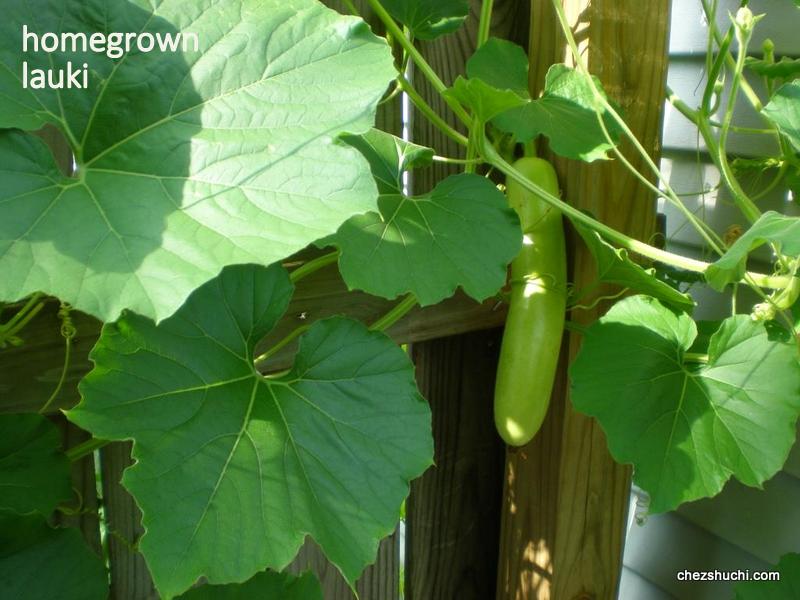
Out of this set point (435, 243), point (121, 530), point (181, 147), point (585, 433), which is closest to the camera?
point (181, 147)

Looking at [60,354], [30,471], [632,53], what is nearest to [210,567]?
[30,471]

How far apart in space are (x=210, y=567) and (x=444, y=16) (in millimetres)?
835

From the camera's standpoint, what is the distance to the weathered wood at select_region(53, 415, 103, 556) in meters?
1.18

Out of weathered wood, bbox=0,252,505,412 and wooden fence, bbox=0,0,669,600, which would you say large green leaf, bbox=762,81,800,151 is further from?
weathered wood, bbox=0,252,505,412

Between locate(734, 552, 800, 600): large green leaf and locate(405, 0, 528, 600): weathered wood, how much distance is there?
0.52 meters

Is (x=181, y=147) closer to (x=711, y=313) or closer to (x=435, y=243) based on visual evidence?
(x=435, y=243)

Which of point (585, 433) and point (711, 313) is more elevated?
point (711, 313)

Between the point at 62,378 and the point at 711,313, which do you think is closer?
the point at 62,378

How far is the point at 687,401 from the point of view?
3.79 feet

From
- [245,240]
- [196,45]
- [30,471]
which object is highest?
[196,45]

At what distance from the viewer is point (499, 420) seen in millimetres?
1289

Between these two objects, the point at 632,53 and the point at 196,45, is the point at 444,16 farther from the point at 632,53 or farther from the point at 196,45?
the point at 196,45

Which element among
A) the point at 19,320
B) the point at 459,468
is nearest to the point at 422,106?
the point at 19,320

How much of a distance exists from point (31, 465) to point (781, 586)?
3.77 feet
